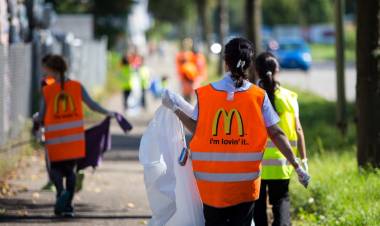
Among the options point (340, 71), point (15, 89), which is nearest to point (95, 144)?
point (15, 89)

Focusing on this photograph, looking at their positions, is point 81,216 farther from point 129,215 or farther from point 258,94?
point 258,94

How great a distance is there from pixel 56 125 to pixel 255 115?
4.15 meters

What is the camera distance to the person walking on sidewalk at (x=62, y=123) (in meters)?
9.95

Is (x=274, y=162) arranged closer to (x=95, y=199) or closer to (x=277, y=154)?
(x=277, y=154)

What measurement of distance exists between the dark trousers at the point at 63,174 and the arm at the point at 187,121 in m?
3.62

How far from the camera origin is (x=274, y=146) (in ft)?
25.5

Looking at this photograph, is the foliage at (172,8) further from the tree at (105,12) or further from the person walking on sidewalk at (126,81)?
the person walking on sidewalk at (126,81)

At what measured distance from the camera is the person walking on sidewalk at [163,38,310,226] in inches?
245

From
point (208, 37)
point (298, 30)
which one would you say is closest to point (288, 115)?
point (208, 37)

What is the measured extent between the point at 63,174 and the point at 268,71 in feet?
10.4

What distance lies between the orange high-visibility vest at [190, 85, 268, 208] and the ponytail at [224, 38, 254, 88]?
12cm

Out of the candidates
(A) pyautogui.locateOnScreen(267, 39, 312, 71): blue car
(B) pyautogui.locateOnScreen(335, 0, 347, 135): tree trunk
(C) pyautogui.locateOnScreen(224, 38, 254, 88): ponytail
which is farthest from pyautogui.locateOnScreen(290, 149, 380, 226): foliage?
(A) pyautogui.locateOnScreen(267, 39, 312, 71): blue car

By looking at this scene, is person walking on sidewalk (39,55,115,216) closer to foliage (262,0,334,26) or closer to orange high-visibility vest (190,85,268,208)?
orange high-visibility vest (190,85,268,208)

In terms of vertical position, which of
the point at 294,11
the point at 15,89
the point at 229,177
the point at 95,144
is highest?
the point at 229,177
